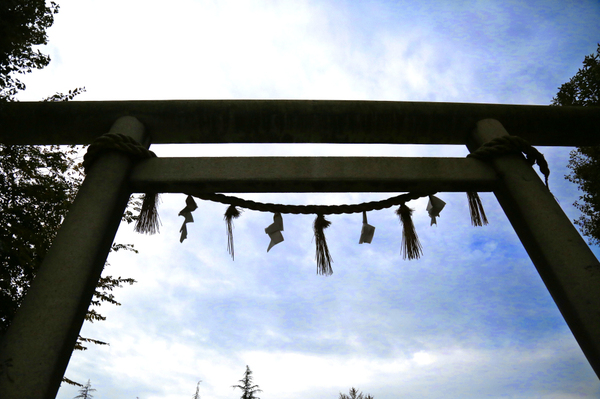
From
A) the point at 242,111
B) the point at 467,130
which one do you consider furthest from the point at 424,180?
the point at 242,111

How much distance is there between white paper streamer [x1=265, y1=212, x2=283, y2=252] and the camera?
2113 mm

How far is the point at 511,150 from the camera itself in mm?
2051

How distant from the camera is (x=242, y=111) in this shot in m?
2.26

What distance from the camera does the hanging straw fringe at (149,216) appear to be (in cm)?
210

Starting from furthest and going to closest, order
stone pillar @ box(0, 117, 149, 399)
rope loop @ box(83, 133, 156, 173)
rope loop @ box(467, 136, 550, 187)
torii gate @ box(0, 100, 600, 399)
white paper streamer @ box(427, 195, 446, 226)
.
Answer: white paper streamer @ box(427, 195, 446, 226)
rope loop @ box(467, 136, 550, 187)
rope loop @ box(83, 133, 156, 173)
torii gate @ box(0, 100, 600, 399)
stone pillar @ box(0, 117, 149, 399)

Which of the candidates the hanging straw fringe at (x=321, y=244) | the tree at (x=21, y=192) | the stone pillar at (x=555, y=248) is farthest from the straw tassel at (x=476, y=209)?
the tree at (x=21, y=192)

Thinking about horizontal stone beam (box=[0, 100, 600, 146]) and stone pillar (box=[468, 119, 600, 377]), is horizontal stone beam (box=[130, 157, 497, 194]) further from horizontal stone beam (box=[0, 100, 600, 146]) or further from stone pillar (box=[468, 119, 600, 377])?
horizontal stone beam (box=[0, 100, 600, 146])

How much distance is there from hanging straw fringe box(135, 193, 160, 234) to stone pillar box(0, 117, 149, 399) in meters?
0.16

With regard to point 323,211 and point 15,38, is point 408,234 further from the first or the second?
point 15,38

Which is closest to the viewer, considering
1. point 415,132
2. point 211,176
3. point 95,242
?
point 95,242

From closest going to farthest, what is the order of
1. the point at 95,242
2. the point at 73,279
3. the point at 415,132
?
the point at 73,279, the point at 95,242, the point at 415,132

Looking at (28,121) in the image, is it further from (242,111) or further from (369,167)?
(369,167)

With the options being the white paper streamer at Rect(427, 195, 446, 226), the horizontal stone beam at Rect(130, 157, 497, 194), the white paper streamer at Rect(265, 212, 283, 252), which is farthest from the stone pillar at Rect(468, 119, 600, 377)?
the white paper streamer at Rect(265, 212, 283, 252)

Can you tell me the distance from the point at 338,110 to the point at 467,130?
3.08 ft
